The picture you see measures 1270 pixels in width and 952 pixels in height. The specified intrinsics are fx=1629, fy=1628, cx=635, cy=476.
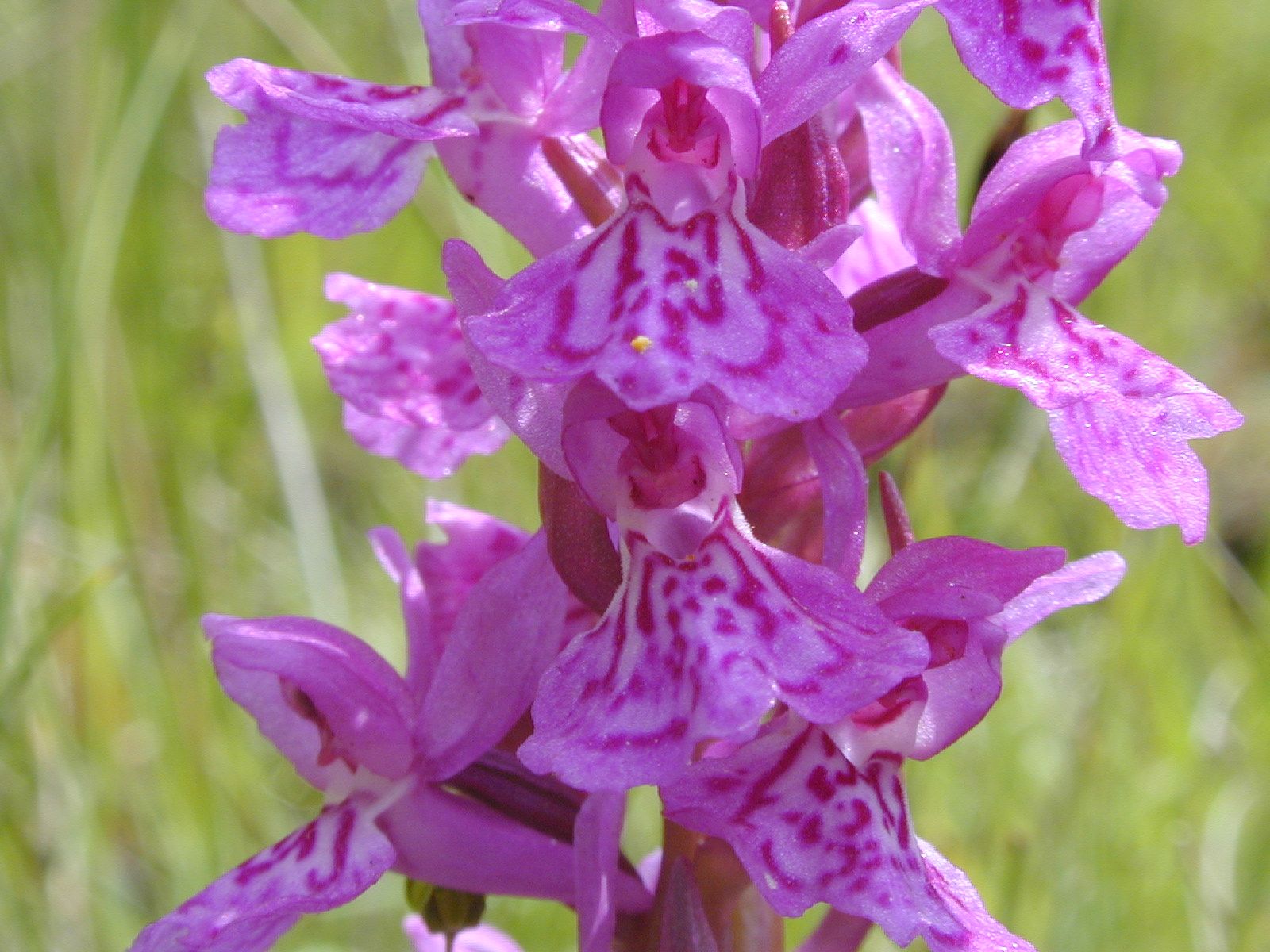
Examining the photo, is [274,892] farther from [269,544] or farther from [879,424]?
[269,544]

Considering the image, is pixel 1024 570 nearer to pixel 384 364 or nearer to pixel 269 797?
pixel 384 364

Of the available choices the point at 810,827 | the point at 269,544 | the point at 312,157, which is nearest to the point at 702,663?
the point at 810,827

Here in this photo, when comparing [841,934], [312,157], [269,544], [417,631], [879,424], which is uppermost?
Answer: [312,157]

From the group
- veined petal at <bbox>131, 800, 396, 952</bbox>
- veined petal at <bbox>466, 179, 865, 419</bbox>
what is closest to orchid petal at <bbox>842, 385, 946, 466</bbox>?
veined petal at <bbox>466, 179, 865, 419</bbox>

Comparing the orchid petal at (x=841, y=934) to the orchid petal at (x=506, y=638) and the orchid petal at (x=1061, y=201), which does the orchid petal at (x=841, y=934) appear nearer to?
the orchid petal at (x=506, y=638)

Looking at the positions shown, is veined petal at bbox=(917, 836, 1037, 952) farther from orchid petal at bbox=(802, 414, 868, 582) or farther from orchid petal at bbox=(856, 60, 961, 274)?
orchid petal at bbox=(856, 60, 961, 274)
